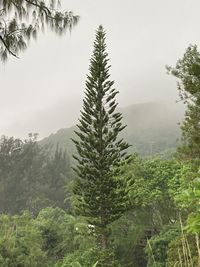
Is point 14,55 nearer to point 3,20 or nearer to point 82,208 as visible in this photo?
point 3,20

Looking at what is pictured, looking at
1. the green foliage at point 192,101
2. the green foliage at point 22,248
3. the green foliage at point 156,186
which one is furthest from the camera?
the green foliage at point 156,186

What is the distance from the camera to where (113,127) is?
18766mm

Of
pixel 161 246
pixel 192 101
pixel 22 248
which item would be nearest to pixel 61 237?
pixel 22 248

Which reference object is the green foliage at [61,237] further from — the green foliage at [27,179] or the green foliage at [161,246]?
the green foliage at [27,179]

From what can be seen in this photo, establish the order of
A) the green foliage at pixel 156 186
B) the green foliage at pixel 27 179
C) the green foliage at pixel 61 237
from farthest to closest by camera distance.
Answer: the green foliage at pixel 27 179, the green foliage at pixel 61 237, the green foliage at pixel 156 186

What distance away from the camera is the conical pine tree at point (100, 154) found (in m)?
17.9

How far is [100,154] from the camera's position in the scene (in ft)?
60.3

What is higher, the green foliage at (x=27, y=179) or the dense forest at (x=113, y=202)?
the green foliage at (x=27, y=179)

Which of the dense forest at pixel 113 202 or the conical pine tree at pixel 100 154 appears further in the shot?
the conical pine tree at pixel 100 154

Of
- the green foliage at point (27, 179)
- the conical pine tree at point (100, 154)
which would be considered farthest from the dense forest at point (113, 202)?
the green foliage at point (27, 179)

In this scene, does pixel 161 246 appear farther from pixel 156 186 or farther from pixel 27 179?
pixel 27 179

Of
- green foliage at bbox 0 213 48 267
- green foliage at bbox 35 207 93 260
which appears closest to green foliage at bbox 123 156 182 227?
green foliage at bbox 35 207 93 260

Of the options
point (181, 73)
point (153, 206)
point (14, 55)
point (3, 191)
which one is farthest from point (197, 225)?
point (3, 191)

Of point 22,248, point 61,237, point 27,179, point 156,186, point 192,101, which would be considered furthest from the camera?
point 27,179
